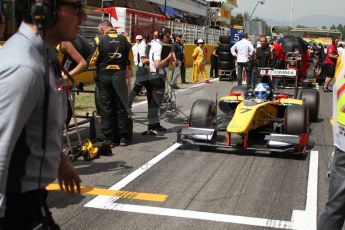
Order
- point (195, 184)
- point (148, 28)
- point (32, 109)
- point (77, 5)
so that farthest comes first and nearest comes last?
point (148, 28)
point (195, 184)
point (77, 5)
point (32, 109)

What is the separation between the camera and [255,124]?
24.6 ft

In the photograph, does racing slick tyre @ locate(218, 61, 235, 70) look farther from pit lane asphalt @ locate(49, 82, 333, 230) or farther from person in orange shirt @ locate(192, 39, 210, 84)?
pit lane asphalt @ locate(49, 82, 333, 230)

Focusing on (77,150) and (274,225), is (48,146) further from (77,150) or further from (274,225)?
(77,150)

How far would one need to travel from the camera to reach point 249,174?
6258mm

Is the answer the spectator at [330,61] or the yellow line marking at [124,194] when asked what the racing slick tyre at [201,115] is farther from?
the spectator at [330,61]

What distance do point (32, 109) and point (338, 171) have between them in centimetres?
208

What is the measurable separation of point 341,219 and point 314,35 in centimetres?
3781

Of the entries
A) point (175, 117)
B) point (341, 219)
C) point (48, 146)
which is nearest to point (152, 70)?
point (175, 117)

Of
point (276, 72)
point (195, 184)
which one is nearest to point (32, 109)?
point (195, 184)

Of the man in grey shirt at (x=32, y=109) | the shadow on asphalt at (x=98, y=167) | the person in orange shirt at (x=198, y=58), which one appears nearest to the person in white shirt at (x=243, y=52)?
the person in orange shirt at (x=198, y=58)

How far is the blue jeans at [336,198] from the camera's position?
3.10m

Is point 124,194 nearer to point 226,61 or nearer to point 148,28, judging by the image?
point 226,61

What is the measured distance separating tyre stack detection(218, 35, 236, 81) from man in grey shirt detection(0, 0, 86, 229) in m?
18.7

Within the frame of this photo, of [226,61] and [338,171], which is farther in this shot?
[226,61]
